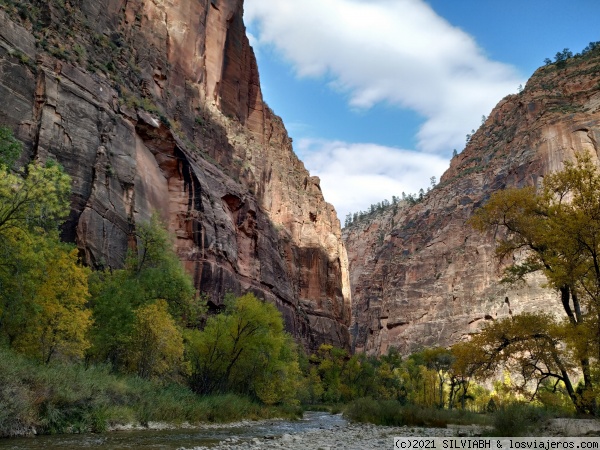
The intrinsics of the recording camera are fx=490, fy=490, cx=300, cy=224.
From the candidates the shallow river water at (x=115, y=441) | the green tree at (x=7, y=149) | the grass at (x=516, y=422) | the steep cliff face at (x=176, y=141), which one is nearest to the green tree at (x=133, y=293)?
the steep cliff face at (x=176, y=141)

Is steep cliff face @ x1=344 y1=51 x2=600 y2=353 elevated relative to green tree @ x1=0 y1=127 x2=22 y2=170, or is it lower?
elevated

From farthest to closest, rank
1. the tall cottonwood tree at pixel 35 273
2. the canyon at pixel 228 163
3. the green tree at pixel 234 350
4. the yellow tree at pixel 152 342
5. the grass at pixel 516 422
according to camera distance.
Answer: the canyon at pixel 228 163, the green tree at pixel 234 350, the yellow tree at pixel 152 342, the tall cottonwood tree at pixel 35 273, the grass at pixel 516 422

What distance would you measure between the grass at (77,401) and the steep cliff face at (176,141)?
1471cm

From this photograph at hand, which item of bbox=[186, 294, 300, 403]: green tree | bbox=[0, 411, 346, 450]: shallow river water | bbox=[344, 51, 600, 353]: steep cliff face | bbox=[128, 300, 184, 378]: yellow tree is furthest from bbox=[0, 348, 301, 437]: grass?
bbox=[344, 51, 600, 353]: steep cliff face

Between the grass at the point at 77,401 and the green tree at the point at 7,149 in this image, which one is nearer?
the grass at the point at 77,401

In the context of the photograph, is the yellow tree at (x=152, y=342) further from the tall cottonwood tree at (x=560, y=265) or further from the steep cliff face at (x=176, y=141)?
the tall cottonwood tree at (x=560, y=265)

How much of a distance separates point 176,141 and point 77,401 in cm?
3940

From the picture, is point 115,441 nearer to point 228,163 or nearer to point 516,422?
point 516,422

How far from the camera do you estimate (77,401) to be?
55.3 ft

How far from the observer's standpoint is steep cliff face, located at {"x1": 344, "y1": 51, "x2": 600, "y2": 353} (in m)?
108

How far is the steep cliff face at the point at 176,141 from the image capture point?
35688 mm

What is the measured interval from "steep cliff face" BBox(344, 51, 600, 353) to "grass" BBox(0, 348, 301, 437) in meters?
85.1

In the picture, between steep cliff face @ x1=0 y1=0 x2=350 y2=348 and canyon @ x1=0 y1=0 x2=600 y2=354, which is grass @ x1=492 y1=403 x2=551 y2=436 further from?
steep cliff face @ x1=0 y1=0 x2=350 y2=348

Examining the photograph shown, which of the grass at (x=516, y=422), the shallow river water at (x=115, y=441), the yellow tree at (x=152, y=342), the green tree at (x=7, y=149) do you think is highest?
the green tree at (x=7, y=149)
